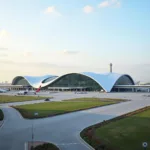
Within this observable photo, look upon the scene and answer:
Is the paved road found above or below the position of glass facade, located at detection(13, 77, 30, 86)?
below

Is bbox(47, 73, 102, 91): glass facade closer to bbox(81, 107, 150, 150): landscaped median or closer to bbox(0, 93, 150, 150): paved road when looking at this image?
bbox(0, 93, 150, 150): paved road

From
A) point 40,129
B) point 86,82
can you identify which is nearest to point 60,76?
point 86,82

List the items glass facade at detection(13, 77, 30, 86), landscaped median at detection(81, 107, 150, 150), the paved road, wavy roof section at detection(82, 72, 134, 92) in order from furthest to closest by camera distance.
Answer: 1. glass facade at detection(13, 77, 30, 86)
2. wavy roof section at detection(82, 72, 134, 92)
3. the paved road
4. landscaped median at detection(81, 107, 150, 150)

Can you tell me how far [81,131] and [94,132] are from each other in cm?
123

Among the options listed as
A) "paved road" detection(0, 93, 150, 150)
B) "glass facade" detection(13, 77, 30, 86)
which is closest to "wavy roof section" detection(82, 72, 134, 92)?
"glass facade" detection(13, 77, 30, 86)

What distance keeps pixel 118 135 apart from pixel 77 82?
10560 centimetres

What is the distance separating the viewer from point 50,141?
729 inches

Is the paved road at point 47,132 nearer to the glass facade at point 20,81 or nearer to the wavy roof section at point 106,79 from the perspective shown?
the wavy roof section at point 106,79

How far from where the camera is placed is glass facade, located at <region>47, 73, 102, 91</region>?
119 m

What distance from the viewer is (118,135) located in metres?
20.0

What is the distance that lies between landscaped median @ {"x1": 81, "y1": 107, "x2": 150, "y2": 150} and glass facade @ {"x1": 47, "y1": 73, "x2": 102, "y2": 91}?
90.6 meters

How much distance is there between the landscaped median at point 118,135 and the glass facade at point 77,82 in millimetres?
90583

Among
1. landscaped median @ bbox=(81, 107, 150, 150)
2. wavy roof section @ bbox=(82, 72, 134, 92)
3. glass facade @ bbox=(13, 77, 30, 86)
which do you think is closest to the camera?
landscaped median @ bbox=(81, 107, 150, 150)

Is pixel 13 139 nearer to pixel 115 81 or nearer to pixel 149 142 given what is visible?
pixel 149 142
